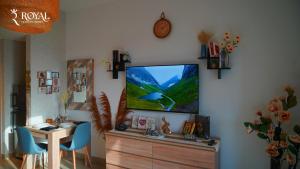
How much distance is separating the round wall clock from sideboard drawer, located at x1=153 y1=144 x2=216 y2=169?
1529 mm

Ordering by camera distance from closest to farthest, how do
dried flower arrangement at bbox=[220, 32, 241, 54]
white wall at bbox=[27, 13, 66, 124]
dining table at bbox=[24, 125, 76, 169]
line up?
dried flower arrangement at bbox=[220, 32, 241, 54] < dining table at bbox=[24, 125, 76, 169] < white wall at bbox=[27, 13, 66, 124]

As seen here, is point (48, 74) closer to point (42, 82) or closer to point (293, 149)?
point (42, 82)

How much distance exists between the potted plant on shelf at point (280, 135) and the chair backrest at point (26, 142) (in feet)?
9.41

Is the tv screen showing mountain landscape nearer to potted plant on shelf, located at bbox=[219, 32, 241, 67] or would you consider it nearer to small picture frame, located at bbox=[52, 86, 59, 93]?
potted plant on shelf, located at bbox=[219, 32, 241, 67]

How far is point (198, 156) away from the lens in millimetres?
2463

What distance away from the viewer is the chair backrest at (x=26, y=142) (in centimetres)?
305

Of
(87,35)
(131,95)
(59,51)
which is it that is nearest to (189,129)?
(131,95)

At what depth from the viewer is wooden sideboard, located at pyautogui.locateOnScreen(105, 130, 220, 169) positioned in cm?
244

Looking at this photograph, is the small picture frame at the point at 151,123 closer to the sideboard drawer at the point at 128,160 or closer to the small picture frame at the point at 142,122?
the small picture frame at the point at 142,122

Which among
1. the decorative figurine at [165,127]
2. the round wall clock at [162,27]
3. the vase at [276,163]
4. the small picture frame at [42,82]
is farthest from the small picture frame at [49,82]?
the vase at [276,163]

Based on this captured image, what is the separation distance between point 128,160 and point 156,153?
0.46 metres

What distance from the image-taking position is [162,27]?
121 inches

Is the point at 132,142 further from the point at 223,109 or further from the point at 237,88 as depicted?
the point at 237,88

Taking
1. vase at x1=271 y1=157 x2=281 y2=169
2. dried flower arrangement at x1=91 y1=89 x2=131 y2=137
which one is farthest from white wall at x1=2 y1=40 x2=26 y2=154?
vase at x1=271 y1=157 x2=281 y2=169
